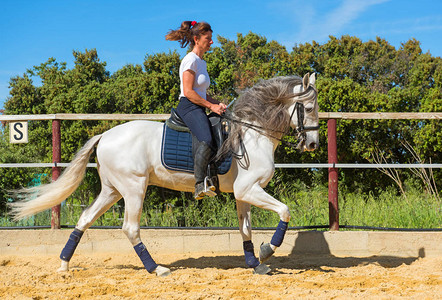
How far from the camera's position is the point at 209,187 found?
15.2ft

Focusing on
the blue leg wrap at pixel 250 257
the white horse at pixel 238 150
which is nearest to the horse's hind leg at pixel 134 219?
the white horse at pixel 238 150

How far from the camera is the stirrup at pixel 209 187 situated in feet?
15.2

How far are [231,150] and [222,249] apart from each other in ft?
6.07

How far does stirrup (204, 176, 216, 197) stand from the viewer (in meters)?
4.62

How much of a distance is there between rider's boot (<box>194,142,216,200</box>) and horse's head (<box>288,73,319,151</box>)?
3.22 ft

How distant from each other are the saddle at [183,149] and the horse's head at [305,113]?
30.0 inches

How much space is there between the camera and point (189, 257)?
5.86 metres

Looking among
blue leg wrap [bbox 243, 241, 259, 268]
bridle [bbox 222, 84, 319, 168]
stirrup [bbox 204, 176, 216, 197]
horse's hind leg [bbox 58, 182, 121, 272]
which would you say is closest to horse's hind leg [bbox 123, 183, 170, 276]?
horse's hind leg [bbox 58, 182, 121, 272]

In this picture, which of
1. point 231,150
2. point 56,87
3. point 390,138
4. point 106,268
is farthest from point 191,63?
point 56,87

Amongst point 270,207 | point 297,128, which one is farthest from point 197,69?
point 270,207

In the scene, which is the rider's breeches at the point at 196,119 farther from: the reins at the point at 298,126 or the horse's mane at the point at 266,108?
the reins at the point at 298,126

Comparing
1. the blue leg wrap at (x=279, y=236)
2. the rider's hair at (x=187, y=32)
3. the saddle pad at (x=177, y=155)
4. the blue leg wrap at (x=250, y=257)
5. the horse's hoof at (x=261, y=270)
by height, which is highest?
the rider's hair at (x=187, y=32)

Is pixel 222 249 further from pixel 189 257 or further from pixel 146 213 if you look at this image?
pixel 146 213

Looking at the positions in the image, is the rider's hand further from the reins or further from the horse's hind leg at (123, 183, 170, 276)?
the horse's hind leg at (123, 183, 170, 276)
